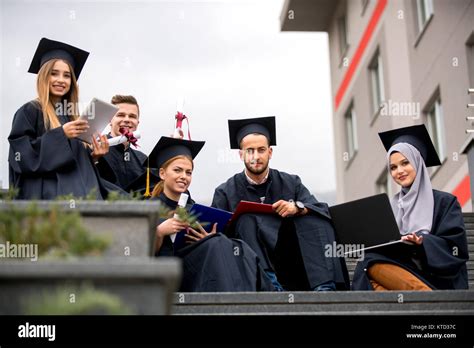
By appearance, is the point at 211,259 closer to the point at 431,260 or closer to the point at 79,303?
the point at 431,260

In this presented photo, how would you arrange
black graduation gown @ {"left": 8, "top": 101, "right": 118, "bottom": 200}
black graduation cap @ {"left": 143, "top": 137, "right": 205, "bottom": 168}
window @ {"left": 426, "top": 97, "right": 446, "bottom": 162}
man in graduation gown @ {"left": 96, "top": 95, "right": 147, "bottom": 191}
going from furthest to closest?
window @ {"left": 426, "top": 97, "right": 446, "bottom": 162} → man in graduation gown @ {"left": 96, "top": 95, "right": 147, "bottom": 191} → black graduation cap @ {"left": 143, "top": 137, "right": 205, "bottom": 168} → black graduation gown @ {"left": 8, "top": 101, "right": 118, "bottom": 200}

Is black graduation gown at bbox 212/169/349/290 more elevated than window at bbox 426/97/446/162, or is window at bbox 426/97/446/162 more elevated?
window at bbox 426/97/446/162

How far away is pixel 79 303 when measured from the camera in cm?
424

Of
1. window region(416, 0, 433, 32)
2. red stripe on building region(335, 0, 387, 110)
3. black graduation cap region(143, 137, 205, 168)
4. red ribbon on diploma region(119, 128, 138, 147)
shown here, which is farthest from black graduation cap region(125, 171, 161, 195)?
red stripe on building region(335, 0, 387, 110)

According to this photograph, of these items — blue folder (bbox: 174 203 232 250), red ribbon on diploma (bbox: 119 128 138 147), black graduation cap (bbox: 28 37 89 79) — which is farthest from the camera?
red ribbon on diploma (bbox: 119 128 138 147)

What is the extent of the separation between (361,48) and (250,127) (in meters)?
15.5

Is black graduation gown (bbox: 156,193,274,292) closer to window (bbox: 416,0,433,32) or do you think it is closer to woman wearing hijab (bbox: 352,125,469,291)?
woman wearing hijab (bbox: 352,125,469,291)

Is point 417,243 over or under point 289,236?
under

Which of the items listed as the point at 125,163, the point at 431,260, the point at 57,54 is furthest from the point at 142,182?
the point at 431,260

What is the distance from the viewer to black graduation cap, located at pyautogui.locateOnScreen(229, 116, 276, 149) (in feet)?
33.0

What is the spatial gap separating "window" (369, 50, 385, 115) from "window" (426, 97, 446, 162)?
3086mm

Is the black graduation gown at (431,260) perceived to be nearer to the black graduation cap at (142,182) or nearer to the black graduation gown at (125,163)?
the black graduation cap at (142,182)

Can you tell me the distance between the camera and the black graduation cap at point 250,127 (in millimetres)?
10055
